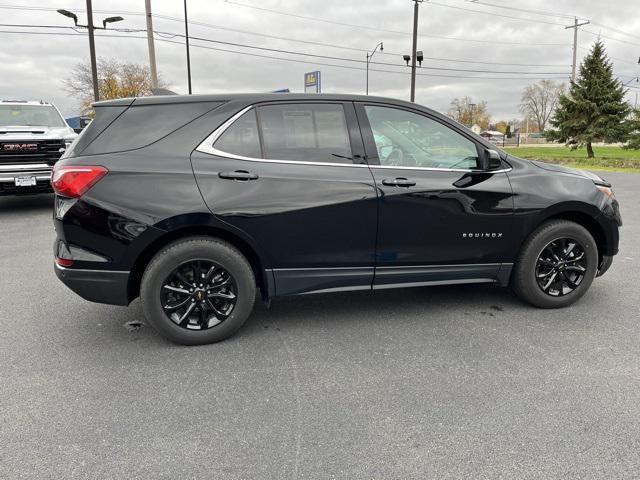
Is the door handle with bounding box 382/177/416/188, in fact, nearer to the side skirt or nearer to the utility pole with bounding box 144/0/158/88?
the side skirt

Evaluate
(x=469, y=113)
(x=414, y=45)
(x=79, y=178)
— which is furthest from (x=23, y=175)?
(x=469, y=113)

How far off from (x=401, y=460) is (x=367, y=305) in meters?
2.15

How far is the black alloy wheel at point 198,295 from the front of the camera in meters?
3.37

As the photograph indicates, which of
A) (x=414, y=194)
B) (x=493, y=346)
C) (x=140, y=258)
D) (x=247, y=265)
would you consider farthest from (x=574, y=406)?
(x=140, y=258)

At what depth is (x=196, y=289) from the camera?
11.2 ft

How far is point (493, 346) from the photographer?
3.44 meters

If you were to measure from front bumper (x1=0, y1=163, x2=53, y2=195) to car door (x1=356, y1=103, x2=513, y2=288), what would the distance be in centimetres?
744

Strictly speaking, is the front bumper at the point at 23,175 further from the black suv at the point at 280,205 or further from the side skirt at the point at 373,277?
the side skirt at the point at 373,277

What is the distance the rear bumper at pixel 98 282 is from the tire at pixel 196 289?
5.8 inches

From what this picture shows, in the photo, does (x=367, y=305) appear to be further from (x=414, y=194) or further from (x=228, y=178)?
(x=228, y=178)

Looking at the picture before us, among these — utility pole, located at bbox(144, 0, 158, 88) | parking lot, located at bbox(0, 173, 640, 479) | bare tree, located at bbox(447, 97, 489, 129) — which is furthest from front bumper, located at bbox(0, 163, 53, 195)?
bare tree, located at bbox(447, 97, 489, 129)

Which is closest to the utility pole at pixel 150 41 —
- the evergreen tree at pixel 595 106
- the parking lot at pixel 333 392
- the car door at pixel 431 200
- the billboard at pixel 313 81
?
the billboard at pixel 313 81

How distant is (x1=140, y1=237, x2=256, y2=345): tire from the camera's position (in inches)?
130

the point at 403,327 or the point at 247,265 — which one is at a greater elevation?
the point at 247,265
